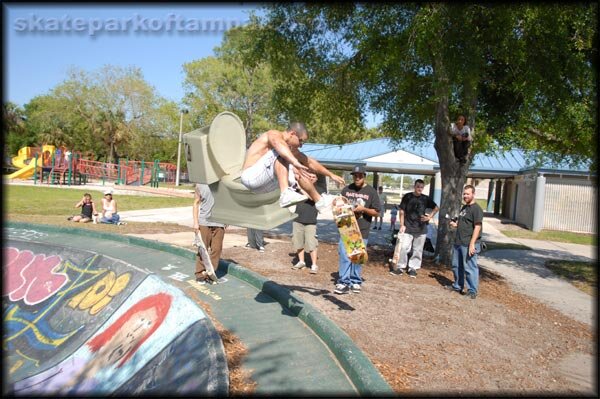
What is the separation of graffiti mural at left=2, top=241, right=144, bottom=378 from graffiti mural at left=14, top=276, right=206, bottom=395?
0.38m

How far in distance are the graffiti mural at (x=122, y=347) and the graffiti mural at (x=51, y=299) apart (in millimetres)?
381

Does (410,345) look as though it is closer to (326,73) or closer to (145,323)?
(145,323)

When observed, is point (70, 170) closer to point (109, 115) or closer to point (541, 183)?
point (109, 115)

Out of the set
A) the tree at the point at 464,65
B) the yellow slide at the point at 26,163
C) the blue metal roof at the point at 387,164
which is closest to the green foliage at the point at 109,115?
the yellow slide at the point at 26,163

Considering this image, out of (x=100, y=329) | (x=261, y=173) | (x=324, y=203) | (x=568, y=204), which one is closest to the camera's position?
(x=261, y=173)

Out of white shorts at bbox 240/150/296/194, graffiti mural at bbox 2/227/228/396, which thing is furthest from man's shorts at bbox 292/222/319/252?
white shorts at bbox 240/150/296/194

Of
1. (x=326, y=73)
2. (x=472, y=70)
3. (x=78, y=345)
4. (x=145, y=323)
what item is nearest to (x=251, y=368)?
(x=145, y=323)

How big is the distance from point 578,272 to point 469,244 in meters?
6.03

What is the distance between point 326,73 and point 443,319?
718cm

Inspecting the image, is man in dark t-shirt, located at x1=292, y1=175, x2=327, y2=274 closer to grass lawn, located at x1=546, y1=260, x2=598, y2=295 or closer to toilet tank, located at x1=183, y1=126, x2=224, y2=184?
toilet tank, located at x1=183, y1=126, x2=224, y2=184

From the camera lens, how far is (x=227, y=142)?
445cm

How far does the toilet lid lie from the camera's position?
13.9 ft

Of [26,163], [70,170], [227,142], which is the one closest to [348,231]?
[227,142]

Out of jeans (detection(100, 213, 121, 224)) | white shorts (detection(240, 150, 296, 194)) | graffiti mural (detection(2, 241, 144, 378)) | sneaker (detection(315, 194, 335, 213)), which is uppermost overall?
white shorts (detection(240, 150, 296, 194))
